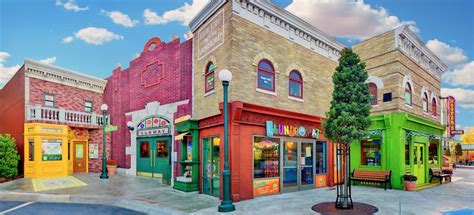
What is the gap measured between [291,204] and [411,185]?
285 inches

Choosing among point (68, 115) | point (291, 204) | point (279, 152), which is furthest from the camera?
point (68, 115)

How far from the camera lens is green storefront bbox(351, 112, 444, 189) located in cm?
1429

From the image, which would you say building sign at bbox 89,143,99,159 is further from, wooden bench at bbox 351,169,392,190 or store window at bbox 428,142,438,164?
store window at bbox 428,142,438,164

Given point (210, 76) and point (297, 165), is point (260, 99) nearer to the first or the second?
point (210, 76)

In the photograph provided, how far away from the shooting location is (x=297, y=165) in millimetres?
12531

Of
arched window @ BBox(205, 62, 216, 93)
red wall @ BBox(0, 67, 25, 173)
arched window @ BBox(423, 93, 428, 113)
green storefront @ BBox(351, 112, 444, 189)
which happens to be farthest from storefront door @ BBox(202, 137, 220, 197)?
arched window @ BBox(423, 93, 428, 113)

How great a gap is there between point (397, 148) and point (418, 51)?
640cm

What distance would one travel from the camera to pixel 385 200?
35.4 ft

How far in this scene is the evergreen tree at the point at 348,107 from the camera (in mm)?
8859

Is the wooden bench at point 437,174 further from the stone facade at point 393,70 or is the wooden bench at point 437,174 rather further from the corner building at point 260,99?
the corner building at point 260,99

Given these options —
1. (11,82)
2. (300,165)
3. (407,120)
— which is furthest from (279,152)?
(11,82)

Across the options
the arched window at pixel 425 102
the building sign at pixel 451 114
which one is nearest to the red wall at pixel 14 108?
the arched window at pixel 425 102

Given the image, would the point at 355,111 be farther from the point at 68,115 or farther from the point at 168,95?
the point at 68,115

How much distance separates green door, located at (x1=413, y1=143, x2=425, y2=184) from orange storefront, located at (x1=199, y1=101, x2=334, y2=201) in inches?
226
